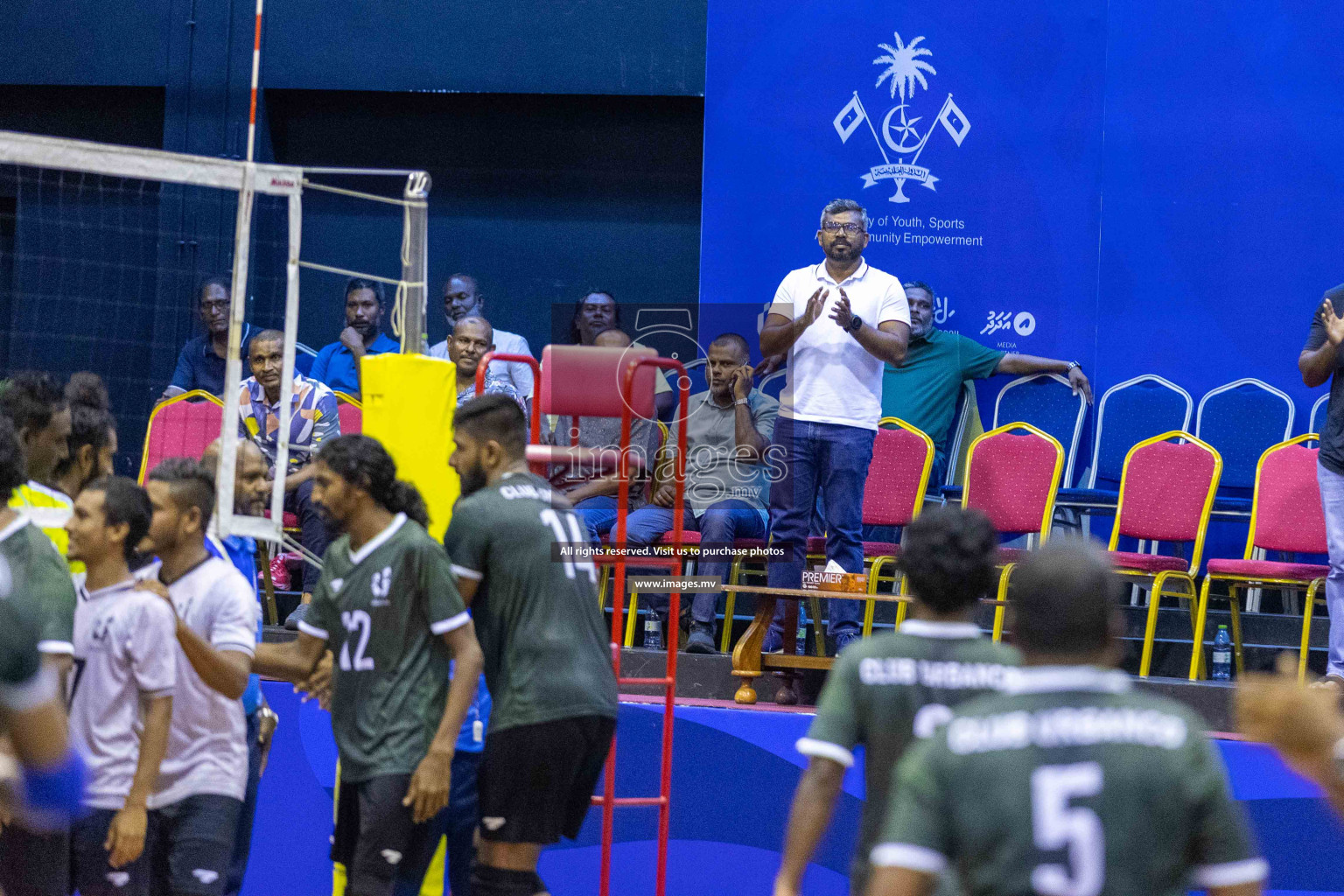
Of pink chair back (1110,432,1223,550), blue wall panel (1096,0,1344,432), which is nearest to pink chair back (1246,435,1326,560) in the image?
pink chair back (1110,432,1223,550)

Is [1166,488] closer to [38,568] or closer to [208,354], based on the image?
[208,354]

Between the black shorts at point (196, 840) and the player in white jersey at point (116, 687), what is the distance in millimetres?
99

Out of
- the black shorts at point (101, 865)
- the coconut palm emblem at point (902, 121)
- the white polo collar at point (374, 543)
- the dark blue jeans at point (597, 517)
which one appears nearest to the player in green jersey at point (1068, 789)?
the white polo collar at point (374, 543)

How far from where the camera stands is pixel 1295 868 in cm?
625

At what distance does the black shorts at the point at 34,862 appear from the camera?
421 cm

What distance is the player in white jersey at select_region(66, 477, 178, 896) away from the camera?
13.6ft

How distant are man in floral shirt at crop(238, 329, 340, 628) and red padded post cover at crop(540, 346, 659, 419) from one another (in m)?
2.55

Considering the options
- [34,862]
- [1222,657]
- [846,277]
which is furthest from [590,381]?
[1222,657]

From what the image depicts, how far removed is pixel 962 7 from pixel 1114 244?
177 centimetres

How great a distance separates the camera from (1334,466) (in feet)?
21.8

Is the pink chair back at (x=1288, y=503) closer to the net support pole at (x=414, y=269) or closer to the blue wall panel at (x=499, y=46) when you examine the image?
the net support pole at (x=414, y=269)

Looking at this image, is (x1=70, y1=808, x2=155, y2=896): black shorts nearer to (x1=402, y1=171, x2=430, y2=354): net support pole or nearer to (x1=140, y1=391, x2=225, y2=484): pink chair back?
(x1=402, y1=171, x2=430, y2=354): net support pole

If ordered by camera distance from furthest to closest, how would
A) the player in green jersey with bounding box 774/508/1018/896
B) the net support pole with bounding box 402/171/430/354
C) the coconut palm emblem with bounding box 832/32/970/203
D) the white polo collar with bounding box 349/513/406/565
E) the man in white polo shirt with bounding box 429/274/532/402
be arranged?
the coconut palm emblem with bounding box 832/32/970/203, the man in white polo shirt with bounding box 429/274/532/402, the net support pole with bounding box 402/171/430/354, the white polo collar with bounding box 349/513/406/565, the player in green jersey with bounding box 774/508/1018/896

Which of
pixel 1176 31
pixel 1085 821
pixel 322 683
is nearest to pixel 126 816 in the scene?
pixel 322 683
